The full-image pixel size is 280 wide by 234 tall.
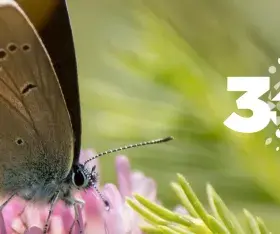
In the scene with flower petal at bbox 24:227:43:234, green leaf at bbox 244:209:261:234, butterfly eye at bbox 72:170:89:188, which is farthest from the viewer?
butterfly eye at bbox 72:170:89:188

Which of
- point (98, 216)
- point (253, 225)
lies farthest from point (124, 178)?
point (253, 225)

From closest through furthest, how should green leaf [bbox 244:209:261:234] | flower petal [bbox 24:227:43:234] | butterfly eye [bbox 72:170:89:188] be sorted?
green leaf [bbox 244:209:261:234]
flower petal [bbox 24:227:43:234]
butterfly eye [bbox 72:170:89:188]

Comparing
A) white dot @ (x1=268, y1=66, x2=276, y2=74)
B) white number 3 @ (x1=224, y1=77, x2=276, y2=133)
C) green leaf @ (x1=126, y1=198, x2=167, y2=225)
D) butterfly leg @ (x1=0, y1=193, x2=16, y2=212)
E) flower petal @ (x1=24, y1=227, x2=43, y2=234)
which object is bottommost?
flower petal @ (x1=24, y1=227, x2=43, y2=234)

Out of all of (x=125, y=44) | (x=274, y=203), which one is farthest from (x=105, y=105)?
(x=274, y=203)

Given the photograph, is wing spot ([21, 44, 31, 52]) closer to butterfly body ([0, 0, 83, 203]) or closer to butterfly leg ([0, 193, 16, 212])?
butterfly body ([0, 0, 83, 203])

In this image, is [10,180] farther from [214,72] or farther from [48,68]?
[214,72]

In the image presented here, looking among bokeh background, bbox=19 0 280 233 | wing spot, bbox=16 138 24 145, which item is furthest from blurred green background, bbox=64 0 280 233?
wing spot, bbox=16 138 24 145

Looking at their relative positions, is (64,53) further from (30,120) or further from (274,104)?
(274,104)
